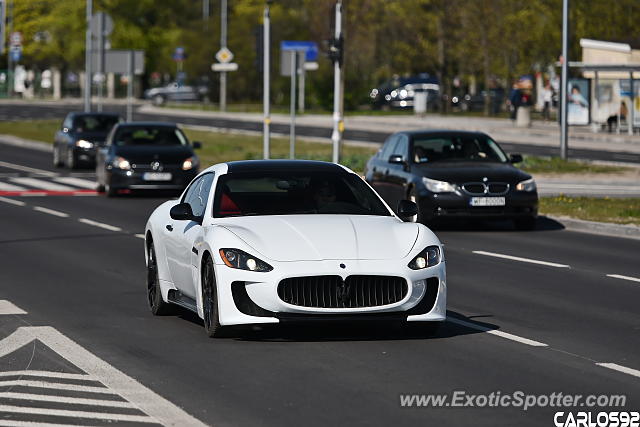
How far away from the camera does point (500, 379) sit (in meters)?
9.67

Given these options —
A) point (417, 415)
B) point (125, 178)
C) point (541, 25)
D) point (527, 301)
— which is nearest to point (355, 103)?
point (541, 25)

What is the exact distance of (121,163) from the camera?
30.8 metres

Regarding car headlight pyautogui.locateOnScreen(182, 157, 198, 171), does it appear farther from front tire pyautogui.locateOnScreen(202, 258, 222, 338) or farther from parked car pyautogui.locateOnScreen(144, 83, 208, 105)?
parked car pyautogui.locateOnScreen(144, 83, 208, 105)

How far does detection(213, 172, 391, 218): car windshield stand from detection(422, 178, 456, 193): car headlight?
10.4m

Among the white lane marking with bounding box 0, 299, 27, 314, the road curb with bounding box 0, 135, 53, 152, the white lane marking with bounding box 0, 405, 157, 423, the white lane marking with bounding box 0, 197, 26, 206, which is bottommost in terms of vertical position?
the white lane marking with bounding box 0, 197, 26, 206

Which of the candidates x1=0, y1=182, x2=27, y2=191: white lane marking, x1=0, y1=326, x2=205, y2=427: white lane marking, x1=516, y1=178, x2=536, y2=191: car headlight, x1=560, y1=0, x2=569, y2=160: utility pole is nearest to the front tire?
x1=0, y1=326, x2=205, y2=427: white lane marking

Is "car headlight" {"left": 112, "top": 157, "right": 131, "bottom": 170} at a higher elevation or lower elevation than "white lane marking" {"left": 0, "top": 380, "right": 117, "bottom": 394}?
higher

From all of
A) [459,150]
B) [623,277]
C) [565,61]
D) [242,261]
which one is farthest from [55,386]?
[565,61]

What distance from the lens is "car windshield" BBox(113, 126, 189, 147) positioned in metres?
32.4

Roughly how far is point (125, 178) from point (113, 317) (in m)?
17.8

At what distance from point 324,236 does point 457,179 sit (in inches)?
464

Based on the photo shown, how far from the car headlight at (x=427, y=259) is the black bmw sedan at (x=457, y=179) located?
11362 millimetres

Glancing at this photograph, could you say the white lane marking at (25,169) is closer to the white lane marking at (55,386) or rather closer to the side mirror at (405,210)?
the side mirror at (405,210)

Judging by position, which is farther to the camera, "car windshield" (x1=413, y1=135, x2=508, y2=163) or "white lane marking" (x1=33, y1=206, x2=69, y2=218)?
"white lane marking" (x1=33, y1=206, x2=69, y2=218)
